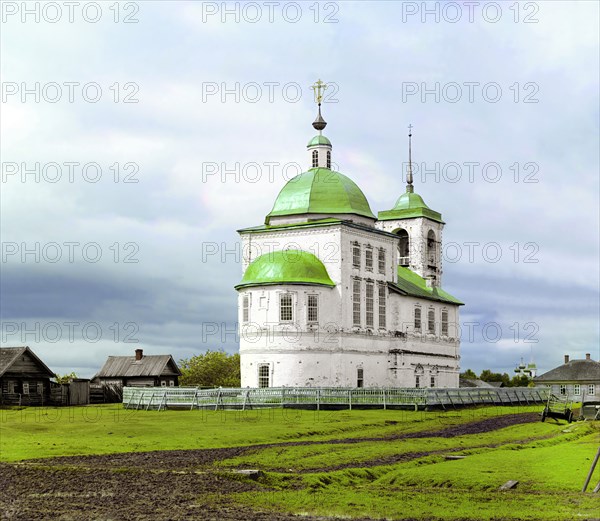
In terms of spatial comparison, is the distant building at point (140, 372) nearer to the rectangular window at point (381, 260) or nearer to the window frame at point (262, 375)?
the window frame at point (262, 375)

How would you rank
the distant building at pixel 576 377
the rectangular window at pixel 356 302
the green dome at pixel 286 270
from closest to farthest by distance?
the green dome at pixel 286 270 → the rectangular window at pixel 356 302 → the distant building at pixel 576 377

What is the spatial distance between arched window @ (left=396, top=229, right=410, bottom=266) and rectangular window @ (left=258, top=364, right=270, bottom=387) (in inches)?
1206

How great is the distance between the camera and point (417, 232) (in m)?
89.4

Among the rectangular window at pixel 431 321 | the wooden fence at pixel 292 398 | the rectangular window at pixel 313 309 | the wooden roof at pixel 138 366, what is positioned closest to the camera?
the wooden fence at pixel 292 398

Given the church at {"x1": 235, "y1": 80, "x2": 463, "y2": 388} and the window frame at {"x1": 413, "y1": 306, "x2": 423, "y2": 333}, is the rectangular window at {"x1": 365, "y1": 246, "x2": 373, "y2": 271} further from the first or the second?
the window frame at {"x1": 413, "y1": 306, "x2": 423, "y2": 333}

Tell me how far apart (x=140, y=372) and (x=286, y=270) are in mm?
21219

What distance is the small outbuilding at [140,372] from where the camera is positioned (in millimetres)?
77438

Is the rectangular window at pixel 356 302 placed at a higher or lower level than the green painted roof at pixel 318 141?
lower

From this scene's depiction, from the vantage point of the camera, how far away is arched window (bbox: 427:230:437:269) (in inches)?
3544

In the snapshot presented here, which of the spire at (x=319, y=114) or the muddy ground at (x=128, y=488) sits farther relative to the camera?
the spire at (x=319, y=114)

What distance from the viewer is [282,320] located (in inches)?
2442

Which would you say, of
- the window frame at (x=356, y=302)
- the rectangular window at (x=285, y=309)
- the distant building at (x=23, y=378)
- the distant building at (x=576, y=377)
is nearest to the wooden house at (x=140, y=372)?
the distant building at (x=23, y=378)

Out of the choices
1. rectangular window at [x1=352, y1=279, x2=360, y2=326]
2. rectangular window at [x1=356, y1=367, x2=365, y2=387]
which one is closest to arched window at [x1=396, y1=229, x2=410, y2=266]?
rectangular window at [x1=352, y1=279, x2=360, y2=326]

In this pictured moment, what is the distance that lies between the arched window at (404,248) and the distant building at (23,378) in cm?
3573
